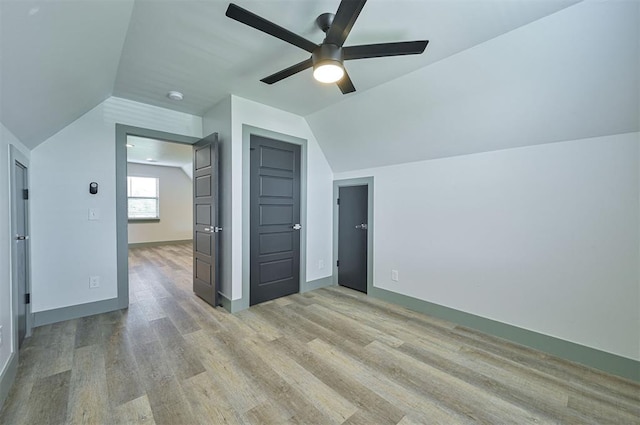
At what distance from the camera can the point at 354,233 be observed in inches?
155

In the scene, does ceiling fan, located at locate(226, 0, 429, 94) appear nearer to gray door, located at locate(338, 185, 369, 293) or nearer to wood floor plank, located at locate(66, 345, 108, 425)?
gray door, located at locate(338, 185, 369, 293)

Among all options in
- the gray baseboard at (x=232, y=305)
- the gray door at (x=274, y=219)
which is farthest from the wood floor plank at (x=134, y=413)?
the gray door at (x=274, y=219)

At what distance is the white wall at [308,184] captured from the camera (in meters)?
3.05

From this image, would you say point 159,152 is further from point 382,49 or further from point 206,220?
point 382,49

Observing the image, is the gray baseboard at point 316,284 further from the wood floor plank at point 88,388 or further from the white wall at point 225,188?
the wood floor plank at point 88,388

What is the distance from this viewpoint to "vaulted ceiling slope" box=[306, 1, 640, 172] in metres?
1.63

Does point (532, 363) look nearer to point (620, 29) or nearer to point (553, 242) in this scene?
point (553, 242)

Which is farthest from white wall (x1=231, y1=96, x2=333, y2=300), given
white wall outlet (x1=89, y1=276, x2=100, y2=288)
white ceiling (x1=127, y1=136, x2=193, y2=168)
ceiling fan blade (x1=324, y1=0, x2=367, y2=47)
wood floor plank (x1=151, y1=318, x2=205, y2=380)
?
white ceiling (x1=127, y1=136, x2=193, y2=168)

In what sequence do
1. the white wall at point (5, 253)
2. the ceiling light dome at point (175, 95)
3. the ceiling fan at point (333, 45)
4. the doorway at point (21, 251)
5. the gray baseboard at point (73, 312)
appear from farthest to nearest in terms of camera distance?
the ceiling light dome at point (175, 95) → the gray baseboard at point (73, 312) → the doorway at point (21, 251) → the white wall at point (5, 253) → the ceiling fan at point (333, 45)

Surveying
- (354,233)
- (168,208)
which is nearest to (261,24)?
(354,233)

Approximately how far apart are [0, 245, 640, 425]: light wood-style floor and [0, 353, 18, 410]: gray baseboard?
0.15 ft

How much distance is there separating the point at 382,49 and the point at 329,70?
36cm

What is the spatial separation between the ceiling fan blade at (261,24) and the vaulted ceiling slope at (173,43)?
0.87 feet

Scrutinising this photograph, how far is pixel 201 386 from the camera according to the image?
1784 mm
